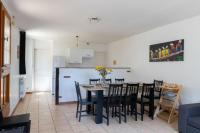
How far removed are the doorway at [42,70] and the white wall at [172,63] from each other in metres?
3.89

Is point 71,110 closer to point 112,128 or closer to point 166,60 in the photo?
point 112,128

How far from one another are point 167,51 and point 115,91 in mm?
2108

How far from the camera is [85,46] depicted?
28.5 ft

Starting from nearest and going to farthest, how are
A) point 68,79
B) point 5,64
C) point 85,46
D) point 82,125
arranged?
point 5,64
point 82,125
point 68,79
point 85,46

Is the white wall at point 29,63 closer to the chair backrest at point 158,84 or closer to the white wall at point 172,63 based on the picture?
the white wall at point 172,63

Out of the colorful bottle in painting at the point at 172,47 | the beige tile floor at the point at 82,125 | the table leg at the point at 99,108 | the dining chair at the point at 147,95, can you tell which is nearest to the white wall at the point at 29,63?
the beige tile floor at the point at 82,125

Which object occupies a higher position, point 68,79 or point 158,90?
point 68,79

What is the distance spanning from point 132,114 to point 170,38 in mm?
2431

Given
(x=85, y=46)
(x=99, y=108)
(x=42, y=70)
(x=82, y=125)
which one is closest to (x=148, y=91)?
(x=99, y=108)

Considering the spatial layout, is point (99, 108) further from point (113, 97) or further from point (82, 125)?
point (82, 125)

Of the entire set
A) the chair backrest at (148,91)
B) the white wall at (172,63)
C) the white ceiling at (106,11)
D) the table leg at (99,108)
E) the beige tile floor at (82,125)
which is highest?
the white ceiling at (106,11)

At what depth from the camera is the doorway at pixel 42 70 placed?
7895 mm

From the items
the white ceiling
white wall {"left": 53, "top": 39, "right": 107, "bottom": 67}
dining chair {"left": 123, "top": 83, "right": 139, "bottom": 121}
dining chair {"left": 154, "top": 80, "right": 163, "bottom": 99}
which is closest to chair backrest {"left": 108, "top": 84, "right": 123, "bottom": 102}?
dining chair {"left": 123, "top": 83, "right": 139, "bottom": 121}

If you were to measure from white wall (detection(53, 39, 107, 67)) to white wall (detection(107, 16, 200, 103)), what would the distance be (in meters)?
2.26
